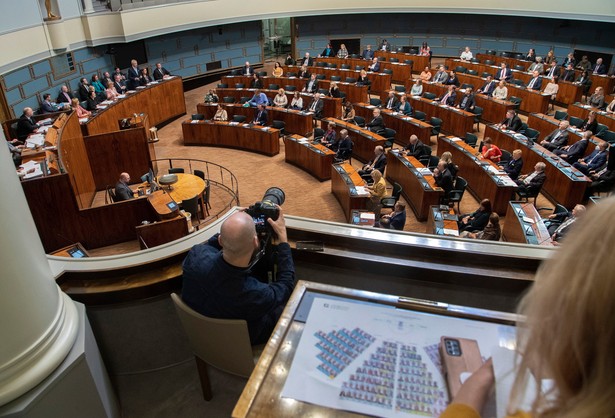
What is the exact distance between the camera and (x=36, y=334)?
2232mm

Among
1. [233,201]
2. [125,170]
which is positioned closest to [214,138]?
[125,170]

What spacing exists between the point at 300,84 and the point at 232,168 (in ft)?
18.2

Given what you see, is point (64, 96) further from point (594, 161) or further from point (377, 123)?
point (594, 161)

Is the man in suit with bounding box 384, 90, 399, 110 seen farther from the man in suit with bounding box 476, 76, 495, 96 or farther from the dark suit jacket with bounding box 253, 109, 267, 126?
the dark suit jacket with bounding box 253, 109, 267, 126

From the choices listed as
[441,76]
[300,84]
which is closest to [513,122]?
[441,76]

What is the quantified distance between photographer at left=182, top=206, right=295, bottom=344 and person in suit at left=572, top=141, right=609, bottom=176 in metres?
8.30

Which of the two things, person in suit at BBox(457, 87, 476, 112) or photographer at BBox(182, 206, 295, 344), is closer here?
photographer at BBox(182, 206, 295, 344)

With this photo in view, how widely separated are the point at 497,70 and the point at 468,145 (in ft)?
22.7

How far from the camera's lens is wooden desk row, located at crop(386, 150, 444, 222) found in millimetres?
7934

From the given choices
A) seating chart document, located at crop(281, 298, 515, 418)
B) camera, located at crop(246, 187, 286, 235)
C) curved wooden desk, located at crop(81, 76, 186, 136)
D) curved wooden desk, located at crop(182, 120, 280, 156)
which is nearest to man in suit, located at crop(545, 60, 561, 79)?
curved wooden desk, located at crop(182, 120, 280, 156)

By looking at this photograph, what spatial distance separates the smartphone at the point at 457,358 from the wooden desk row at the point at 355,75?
15205mm

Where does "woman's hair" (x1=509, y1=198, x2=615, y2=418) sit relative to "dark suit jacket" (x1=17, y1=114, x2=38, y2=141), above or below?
above

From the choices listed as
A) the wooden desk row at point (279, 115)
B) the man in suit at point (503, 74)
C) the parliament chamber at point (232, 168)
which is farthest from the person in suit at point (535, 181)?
the man in suit at point (503, 74)

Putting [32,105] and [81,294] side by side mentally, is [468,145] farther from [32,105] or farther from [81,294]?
[32,105]
